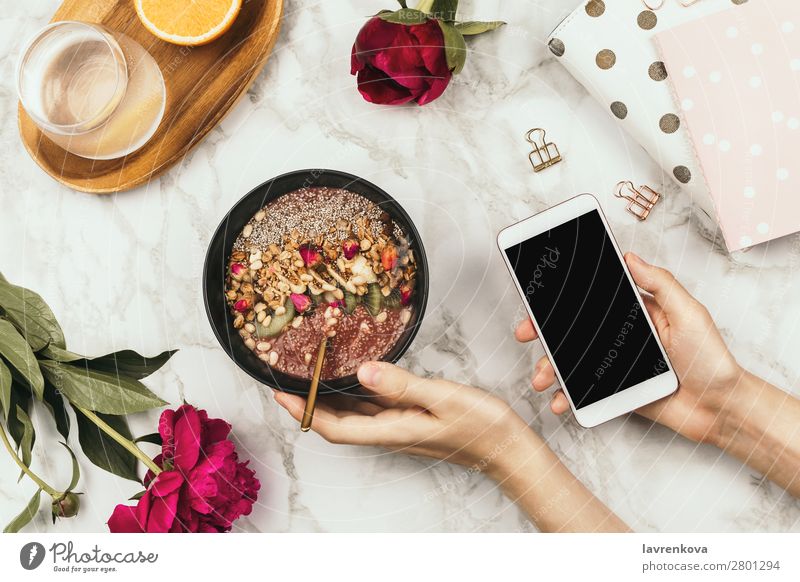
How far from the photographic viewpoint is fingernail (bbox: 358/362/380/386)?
1.78 ft

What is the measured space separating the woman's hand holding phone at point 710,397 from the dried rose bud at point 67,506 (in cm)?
46

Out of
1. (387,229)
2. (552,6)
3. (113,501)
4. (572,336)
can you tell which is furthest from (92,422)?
(552,6)

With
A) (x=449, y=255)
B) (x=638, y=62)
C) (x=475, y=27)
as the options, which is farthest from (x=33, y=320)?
(x=638, y=62)

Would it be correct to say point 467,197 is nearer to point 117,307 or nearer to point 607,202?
point 607,202

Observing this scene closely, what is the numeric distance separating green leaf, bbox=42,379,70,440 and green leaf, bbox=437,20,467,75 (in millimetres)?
485

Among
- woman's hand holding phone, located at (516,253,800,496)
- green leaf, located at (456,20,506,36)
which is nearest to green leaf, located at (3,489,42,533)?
woman's hand holding phone, located at (516,253,800,496)

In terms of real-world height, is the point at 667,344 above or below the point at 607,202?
below

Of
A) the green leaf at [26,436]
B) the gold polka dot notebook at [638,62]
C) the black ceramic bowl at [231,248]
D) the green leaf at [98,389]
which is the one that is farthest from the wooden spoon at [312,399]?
the gold polka dot notebook at [638,62]

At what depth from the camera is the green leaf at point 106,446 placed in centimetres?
60

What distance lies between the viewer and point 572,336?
58 centimetres

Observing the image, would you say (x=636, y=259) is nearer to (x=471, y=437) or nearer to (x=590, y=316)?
(x=590, y=316)

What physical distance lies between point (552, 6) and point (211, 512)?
1.87 ft

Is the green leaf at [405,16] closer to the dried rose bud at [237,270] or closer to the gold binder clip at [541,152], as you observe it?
the gold binder clip at [541,152]
